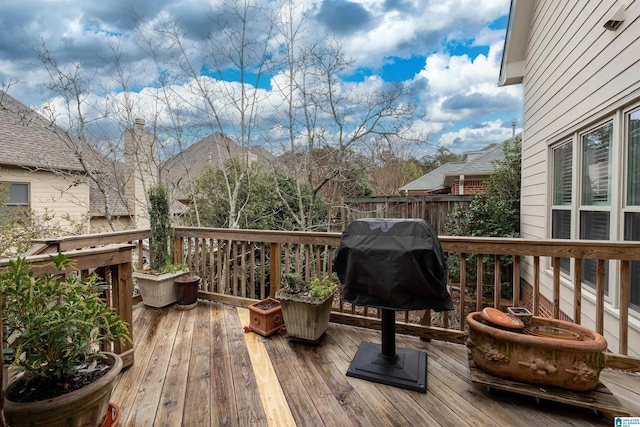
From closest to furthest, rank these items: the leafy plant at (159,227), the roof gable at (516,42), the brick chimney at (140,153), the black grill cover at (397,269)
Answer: the black grill cover at (397,269)
the leafy plant at (159,227)
the roof gable at (516,42)
the brick chimney at (140,153)

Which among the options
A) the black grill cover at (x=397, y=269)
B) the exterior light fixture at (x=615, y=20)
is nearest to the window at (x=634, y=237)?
the exterior light fixture at (x=615, y=20)

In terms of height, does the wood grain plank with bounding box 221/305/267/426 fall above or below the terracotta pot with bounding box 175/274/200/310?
below

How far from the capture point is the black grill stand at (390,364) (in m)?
2.03

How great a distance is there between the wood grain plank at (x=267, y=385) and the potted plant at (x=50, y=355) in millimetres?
866

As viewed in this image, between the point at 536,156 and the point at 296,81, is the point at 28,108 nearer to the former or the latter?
the point at 296,81

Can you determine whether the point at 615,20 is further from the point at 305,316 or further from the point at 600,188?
the point at 305,316

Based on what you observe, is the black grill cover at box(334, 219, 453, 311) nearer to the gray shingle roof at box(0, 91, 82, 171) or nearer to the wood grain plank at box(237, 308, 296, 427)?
the wood grain plank at box(237, 308, 296, 427)

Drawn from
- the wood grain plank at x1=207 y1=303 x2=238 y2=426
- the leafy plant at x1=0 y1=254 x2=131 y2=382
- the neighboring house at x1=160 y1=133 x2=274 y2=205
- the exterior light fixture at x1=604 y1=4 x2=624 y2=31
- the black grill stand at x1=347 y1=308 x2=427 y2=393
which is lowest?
the wood grain plank at x1=207 y1=303 x2=238 y2=426

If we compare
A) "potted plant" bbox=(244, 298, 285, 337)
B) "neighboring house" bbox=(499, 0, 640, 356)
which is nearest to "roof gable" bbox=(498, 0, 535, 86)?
"neighboring house" bbox=(499, 0, 640, 356)

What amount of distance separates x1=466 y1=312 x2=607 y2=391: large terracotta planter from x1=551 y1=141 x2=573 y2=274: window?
202 centimetres

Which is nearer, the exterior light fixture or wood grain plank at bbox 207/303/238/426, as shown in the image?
wood grain plank at bbox 207/303/238/426

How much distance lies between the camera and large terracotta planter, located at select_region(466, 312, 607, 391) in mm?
1704

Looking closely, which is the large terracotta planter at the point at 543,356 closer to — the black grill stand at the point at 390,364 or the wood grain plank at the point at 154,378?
the black grill stand at the point at 390,364

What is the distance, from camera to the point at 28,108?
519 cm
